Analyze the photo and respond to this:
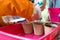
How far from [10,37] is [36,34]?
0.27 m

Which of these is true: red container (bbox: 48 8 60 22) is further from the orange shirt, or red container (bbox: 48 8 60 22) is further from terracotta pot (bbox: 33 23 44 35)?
the orange shirt

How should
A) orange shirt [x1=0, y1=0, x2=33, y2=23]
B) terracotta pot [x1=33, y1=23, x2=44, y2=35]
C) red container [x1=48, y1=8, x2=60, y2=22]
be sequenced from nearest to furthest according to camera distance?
orange shirt [x1=0, y1=0, x2=33, y2=23]
terracotta pot [x1=33, y1=23, x2=44, y2=35]
red container [x1=48, y1=8, x2=60, y2=22]

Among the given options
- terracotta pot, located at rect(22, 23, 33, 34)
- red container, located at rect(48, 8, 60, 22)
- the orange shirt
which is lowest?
terracotta pot, located at rect(22, 23, 33, 34)

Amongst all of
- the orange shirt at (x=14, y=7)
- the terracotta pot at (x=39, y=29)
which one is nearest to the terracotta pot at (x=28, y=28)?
the terracotta pot at (x=39, y=29)

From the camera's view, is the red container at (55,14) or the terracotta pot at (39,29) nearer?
the terracotta pot at (39,29)

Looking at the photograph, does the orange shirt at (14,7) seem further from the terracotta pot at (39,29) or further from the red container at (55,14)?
the red container at (55,14)

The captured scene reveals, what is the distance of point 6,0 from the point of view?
53 cm

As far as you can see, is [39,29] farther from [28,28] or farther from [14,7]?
[14,7]

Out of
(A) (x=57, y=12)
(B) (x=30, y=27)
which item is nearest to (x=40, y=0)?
(A) (x=57, y=12)

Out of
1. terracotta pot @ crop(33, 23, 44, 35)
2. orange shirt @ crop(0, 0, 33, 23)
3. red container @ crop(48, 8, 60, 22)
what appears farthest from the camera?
red container @ crop(48, 8, 60, 22)

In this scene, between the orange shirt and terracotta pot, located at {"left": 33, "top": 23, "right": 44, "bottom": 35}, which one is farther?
terracotta pot, located at {"left": 33, "top": 23, "right": 44, "bottom": 35}

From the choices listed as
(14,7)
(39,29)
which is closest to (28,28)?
(39,29)

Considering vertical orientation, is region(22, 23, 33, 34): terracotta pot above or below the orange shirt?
below

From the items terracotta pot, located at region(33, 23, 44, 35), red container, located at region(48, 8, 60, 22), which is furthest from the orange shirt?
red container, located at region(48, 8, 60, 22)
